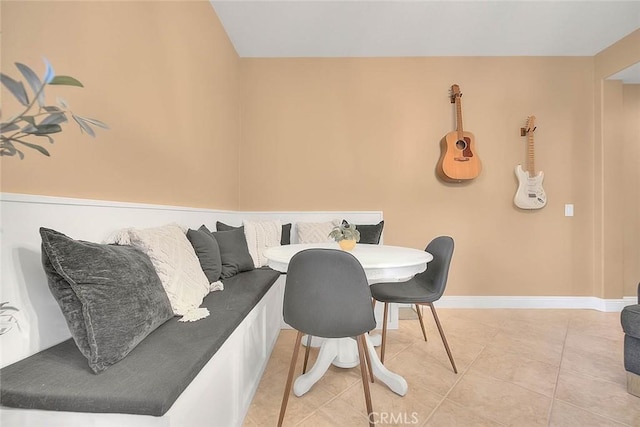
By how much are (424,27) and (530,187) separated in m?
2.01

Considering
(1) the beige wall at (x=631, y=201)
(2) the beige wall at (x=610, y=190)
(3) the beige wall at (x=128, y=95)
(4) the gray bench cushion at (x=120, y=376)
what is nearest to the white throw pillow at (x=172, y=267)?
(4) the gray bench cushion at (x=120, y=376)

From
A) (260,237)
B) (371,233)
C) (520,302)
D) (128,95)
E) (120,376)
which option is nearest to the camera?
(120,376)

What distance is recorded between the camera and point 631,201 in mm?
2928

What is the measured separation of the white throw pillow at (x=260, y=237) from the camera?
2.43 m

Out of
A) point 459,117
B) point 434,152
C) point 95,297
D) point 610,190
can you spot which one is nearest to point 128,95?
point 95,297

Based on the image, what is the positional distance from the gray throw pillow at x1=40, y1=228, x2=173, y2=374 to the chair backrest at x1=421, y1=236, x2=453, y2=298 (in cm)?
155

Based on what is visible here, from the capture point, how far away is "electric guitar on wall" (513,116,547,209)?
294cm

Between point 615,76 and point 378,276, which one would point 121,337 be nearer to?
point 378,276

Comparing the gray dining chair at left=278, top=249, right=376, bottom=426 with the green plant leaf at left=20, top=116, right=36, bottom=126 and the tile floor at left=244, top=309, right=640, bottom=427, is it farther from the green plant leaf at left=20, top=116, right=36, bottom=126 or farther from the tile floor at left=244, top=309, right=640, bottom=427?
the green plant leaf at left=20, top=116, right=36, bottom=126

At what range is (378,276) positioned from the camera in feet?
4.20

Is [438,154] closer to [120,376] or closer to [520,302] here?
[520,302]

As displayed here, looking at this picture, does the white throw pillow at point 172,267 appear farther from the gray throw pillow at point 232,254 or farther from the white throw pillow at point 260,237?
the white throw pillow at point 260,237
